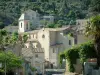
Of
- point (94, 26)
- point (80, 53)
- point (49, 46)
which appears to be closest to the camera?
point (94, 26)

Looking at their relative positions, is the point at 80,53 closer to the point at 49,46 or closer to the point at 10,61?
the point at 10,61

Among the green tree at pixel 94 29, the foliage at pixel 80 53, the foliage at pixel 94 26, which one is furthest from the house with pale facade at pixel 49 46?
the foliage at pixel 94 26

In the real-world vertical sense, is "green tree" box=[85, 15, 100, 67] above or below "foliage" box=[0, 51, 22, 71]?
above

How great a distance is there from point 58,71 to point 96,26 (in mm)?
51666

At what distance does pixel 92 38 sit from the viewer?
41.5 metres

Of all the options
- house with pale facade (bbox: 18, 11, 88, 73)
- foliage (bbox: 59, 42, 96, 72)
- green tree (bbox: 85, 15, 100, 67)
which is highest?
house with pale facade (bbox: 18, 11, 88, 73)

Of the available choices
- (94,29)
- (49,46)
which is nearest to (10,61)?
(94,29)

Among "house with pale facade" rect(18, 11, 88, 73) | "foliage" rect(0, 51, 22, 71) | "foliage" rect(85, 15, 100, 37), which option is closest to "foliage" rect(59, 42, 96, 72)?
"foliage" rect(85, 15, 100, 37)

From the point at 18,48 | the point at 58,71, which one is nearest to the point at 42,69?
the point at 58,71

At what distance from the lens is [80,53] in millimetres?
44188

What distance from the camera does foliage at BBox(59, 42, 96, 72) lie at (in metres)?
43.1

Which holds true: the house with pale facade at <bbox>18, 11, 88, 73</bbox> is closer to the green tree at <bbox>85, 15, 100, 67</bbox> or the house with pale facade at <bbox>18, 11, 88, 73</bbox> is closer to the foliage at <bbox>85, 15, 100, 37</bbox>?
the green tree at <bbox>85, 15, 100, 67</bbox>

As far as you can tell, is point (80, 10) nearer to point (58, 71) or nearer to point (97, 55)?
point (58, 71)

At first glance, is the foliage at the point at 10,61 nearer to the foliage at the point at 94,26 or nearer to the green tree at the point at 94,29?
the green tree at the point at 94,29
